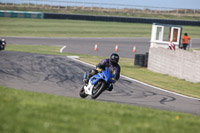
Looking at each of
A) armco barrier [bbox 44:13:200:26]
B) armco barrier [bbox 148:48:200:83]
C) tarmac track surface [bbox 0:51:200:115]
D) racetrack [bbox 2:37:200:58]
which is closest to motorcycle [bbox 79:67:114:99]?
tarmac track surface [bbox 0:51:200:115]

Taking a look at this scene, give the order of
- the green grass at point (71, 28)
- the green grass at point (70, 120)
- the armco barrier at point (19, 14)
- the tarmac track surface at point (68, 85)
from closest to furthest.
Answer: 1. the green grass at point (70, 120)
2. the tarmac track surface at point (68, 85)
3. the green grass at point (71, 28)
4. the armco barrier at point (19, 14)

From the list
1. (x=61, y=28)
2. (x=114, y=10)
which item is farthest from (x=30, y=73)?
(x=114, y=10)

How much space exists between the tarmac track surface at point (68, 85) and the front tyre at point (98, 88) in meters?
1.02

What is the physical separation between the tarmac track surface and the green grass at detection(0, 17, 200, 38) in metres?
22.9

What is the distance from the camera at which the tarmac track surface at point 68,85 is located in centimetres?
1230

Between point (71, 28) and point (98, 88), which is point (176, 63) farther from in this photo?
point (71, 28)

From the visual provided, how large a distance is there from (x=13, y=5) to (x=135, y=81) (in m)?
44.0

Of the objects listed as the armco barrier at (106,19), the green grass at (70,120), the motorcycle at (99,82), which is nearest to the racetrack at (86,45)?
the armco barrier at (106,19)

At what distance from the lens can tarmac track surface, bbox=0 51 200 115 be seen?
12305mm

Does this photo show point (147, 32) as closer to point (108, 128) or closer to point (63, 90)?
point (63, 90)

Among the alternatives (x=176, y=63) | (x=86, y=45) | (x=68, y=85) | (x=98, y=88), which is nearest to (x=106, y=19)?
(x=86, y=45)

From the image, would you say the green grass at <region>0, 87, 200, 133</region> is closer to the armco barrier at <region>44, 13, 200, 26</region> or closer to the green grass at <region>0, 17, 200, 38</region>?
the green grass at <region>0, 17, 200, 38</region>

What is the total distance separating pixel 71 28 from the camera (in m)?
49.3

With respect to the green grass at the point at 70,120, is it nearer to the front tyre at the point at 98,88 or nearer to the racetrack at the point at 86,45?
the front tyre at the point at 98,88
